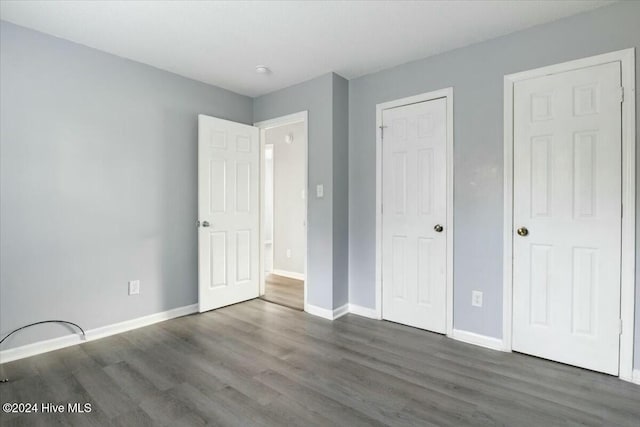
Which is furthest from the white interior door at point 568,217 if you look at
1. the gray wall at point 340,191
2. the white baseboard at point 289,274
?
the white baseboard at point 289,274

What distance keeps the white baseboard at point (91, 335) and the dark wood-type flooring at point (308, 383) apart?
8cm

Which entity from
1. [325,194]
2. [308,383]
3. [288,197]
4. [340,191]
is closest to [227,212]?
[325,194]

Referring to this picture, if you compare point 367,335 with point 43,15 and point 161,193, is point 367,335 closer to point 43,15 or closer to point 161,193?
point 161,193

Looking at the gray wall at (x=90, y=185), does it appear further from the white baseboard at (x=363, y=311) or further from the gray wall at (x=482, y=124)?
the gray wall at (x=482, y=124)

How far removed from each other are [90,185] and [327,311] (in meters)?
2.38

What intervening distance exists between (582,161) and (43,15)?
151 inches

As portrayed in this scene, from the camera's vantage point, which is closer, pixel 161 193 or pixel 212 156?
pixel 161 193

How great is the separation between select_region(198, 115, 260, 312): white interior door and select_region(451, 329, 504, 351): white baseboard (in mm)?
2272

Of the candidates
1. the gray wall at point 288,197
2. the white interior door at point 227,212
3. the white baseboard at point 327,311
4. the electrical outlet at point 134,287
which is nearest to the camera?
the electrical outlet at point 134,287

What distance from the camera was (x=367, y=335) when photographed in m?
2.87

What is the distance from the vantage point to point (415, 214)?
9.95 ft

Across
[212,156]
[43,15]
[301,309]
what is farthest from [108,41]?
[301,309]

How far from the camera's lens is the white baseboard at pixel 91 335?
239 centimetres

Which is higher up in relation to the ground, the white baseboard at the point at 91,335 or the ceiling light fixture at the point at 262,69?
the ceiling light fixture at the point at 262,69
